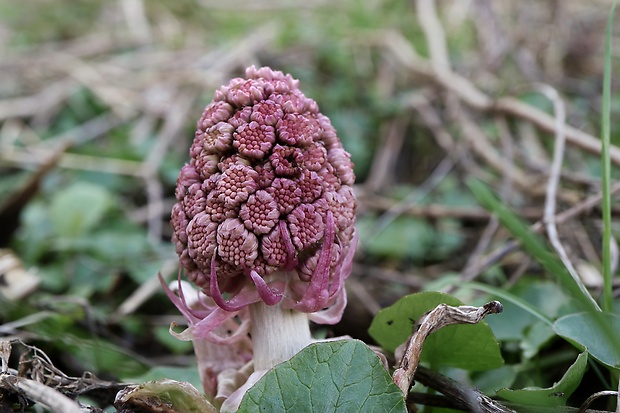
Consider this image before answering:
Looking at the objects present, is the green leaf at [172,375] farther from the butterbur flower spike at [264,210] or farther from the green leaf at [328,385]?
the green leaf at [328,385]

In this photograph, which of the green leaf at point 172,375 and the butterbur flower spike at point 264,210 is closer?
the butterbur flower spike at point 264,210

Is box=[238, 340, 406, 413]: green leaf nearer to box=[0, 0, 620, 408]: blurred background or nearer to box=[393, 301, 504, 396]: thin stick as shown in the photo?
box=[393, 301, 504, 396]: thin stick

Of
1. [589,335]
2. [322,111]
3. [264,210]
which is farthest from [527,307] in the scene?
[322,111]

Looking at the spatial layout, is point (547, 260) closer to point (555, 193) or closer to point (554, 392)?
point (554, 392)

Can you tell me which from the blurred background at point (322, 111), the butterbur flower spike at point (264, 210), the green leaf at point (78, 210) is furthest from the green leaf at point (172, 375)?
the green leaf at point (78, 210)

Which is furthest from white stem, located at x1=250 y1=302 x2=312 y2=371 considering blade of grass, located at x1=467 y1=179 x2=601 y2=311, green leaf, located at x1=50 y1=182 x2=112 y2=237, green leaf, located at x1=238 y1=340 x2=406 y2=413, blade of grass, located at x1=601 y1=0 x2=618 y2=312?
green leaf, located at x1=50 y1=182 x2=112 y2=237

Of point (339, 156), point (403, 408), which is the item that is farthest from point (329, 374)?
point (339, 156)
